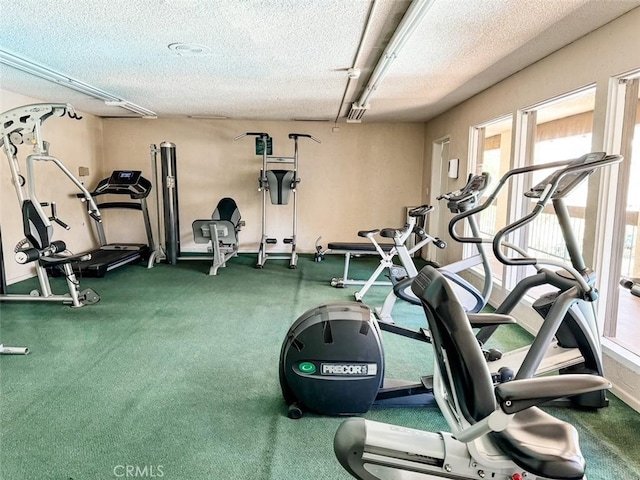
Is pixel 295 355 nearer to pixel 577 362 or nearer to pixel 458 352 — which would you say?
pixel 458 352

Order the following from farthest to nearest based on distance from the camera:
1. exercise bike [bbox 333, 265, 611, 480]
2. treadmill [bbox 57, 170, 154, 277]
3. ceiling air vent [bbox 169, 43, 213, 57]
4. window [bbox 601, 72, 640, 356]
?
treadmill [bbox 57, 170, 154, 277] → ceiling air vent [bbox 169, 43, 213, 57] → window [bbox 601, 72, 640, 356] → exercise bike [bbox 333, 265, 611, 480]

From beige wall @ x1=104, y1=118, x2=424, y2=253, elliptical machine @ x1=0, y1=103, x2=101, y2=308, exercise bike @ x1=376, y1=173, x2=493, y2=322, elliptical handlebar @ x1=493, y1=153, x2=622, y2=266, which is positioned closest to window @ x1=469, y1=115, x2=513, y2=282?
beige wall @ x1=104, y1=118, x2=424, y2=253

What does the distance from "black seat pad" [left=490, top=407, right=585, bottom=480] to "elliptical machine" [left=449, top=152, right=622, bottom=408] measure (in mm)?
610

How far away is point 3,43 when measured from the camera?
3104mm

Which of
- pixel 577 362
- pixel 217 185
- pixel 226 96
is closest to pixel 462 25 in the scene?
pixel 577 362

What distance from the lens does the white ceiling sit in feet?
8.06

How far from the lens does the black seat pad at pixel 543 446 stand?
4.01 ft

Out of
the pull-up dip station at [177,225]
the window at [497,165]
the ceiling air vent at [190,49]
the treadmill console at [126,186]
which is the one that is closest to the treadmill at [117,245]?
the treadmill console at [126,186]

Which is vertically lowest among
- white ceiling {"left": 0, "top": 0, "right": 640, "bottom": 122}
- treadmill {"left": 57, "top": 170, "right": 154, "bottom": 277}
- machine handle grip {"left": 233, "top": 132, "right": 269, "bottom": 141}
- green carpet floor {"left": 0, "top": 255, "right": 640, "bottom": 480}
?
green carpet floor {"left": 0, "top": 255, "right": 640, "bottom": 480}

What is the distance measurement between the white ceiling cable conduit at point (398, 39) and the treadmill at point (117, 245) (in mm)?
3682

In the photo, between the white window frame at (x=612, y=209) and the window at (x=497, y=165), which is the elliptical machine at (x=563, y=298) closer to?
the white window frame at (x=612, y=209)

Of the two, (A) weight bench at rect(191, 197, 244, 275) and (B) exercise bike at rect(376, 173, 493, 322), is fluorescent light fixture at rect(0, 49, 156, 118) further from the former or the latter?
(B) exercise bike at rect(376, 173, 493, 322)

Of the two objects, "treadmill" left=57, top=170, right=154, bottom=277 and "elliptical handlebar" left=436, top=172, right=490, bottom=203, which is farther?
"treadmill" left=57, top=170, right=154, bottom=277

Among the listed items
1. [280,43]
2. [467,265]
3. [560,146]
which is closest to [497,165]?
[560,146]
